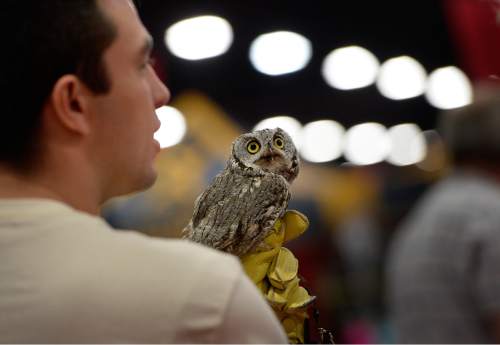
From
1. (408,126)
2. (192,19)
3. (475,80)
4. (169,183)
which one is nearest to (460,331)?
(475,80)

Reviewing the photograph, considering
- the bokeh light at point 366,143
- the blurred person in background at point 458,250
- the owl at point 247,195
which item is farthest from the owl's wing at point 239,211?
the bokeh light at point 366,143

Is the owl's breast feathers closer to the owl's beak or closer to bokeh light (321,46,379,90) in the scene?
the owl's beak

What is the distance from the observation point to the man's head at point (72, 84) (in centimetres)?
80

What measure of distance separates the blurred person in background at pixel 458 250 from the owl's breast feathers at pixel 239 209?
508 millimetres

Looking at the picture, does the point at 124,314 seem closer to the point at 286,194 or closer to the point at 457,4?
the point at 286,194

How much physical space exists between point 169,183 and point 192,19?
0.96m

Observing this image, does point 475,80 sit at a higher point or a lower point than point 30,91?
lower

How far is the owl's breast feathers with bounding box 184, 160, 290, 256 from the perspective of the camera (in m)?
1.01

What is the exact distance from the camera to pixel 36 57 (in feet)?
2.62

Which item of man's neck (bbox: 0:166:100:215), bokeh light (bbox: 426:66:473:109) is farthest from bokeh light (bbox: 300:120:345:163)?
man's neck (bbox: 0:166:100:215)

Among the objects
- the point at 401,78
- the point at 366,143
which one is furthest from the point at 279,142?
the point at 401,78

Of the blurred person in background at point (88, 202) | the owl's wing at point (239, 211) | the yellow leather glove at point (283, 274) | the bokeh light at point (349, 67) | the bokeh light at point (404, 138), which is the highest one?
the blurred person in background at point (88, 202)

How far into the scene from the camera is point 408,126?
228 inches

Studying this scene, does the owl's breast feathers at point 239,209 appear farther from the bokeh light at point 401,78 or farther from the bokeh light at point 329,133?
the bokeh light at point 401,78
